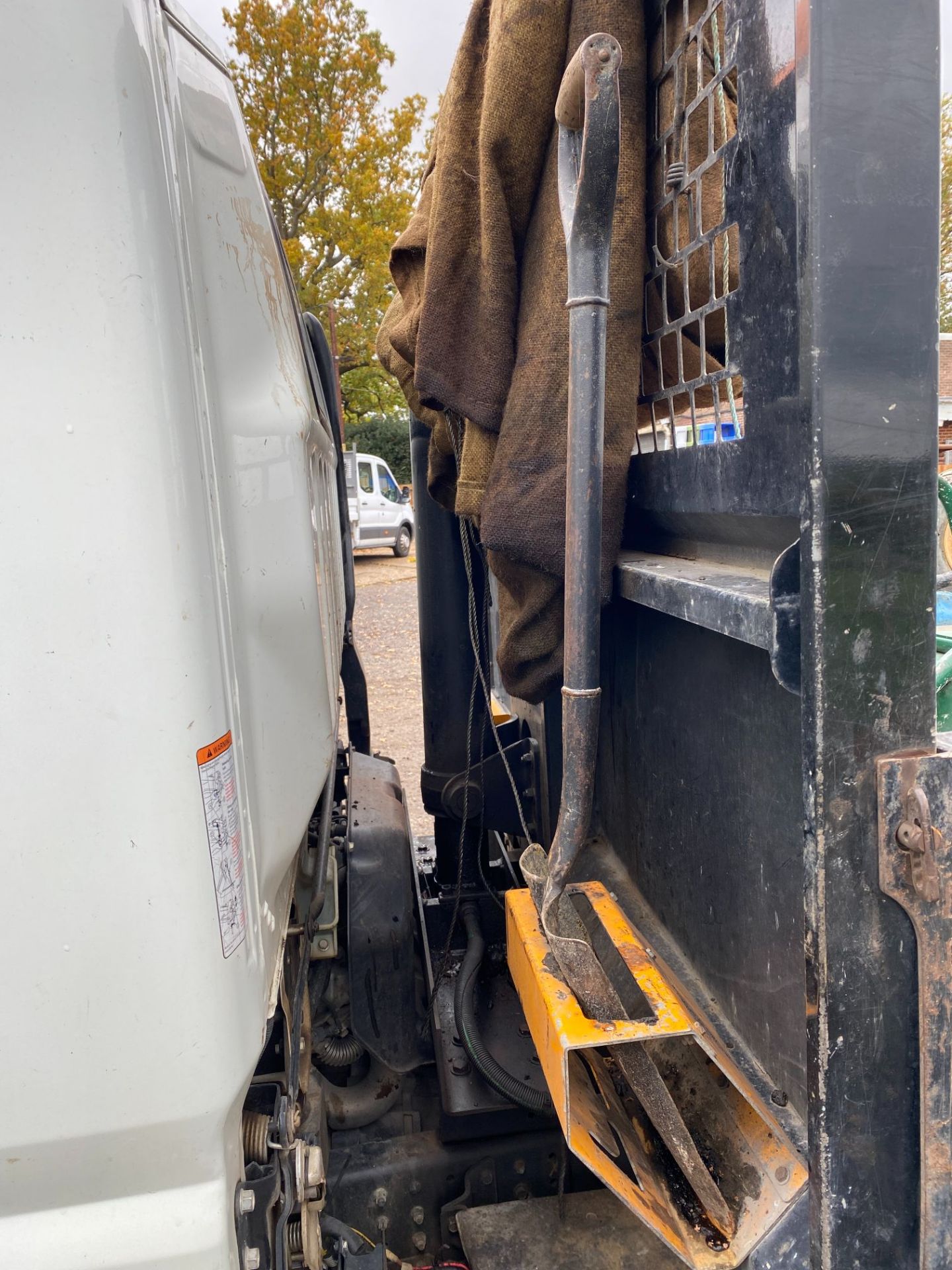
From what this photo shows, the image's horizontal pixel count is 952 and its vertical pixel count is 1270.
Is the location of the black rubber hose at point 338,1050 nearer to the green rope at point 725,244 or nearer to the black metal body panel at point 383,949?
the black metal body panel at point 383,949

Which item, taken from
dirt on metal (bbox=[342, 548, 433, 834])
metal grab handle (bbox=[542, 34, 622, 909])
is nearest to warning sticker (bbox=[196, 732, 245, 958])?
metal grab handle (bbox=[542, 34, 622, 909])

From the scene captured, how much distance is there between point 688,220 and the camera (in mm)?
1262

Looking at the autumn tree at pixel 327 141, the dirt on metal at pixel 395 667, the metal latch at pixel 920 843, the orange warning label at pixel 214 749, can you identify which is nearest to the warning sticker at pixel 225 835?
the orange warning label at pixel 214 749

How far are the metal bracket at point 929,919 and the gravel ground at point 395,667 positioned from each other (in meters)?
2.68

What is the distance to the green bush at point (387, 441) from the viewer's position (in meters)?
24.0

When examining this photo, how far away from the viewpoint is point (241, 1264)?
1041 millimetres

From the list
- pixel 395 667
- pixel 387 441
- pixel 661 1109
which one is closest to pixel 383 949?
pixel 661 1109

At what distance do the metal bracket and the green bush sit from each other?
23.5 meters

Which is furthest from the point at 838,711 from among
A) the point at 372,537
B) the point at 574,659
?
the point at 372,537

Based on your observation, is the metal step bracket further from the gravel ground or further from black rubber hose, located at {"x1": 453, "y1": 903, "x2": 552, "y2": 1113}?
the gravel ground

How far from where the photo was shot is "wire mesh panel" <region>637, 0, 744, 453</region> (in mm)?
1141

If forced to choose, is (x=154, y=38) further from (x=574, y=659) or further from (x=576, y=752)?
(x=576, y=752)

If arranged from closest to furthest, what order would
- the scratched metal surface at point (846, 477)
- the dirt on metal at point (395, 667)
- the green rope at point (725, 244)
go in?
the scratched metal surface at point (846, 477), the green rope at point (725, 244), the dirt on metal at point (395, 667)

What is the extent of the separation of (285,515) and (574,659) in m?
0.45
